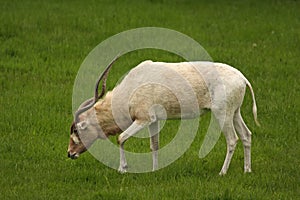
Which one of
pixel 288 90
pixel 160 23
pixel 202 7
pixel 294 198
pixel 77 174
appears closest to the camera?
pixel 294 198

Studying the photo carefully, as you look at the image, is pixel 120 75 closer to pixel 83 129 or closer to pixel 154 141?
pixel 154 141

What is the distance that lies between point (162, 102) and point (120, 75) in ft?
16.4

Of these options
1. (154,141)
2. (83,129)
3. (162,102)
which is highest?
(162,102)

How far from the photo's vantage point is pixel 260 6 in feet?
66.7

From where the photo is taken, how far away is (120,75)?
50.0 feet

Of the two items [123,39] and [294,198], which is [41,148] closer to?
[294,198]

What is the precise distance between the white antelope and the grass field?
453 mm

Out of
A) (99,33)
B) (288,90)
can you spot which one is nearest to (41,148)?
(288,90)

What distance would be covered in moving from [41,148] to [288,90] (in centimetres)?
511

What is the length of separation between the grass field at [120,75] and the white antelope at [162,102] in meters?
0.45

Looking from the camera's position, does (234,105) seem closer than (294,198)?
No

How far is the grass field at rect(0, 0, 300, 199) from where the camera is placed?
980 centimetres

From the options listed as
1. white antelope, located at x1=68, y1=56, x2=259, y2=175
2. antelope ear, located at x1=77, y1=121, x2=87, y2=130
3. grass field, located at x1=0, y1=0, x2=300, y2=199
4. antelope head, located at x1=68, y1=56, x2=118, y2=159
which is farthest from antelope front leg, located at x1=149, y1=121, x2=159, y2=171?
antelope ear, located at x1=77, y1=121, x2=87, y2=130

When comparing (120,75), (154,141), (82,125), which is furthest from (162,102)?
(120,75)
